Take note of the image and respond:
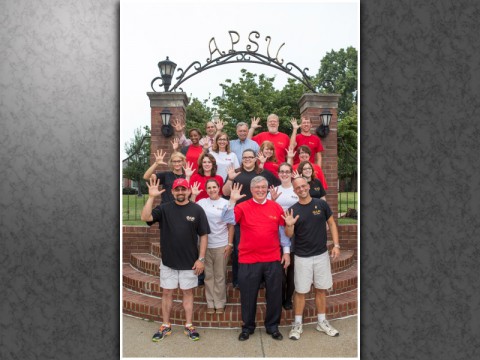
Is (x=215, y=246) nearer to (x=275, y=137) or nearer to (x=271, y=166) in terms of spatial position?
(x=271, y=166)

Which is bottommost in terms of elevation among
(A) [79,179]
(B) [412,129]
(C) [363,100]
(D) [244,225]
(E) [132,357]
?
(E) [132,357]

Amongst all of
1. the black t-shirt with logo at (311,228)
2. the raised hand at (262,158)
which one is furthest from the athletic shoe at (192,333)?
the raised hand at (262,158)

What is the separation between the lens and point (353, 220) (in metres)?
2.49

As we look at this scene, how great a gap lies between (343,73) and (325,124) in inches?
18.0

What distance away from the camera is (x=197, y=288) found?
269cm

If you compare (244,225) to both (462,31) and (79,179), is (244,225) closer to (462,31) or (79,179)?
(79,179)

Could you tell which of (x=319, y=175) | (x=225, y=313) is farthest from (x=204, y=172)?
(x=225, y=313)

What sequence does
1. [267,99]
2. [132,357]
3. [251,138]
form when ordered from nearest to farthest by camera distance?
[132,357]
[267,99]
[251,138]

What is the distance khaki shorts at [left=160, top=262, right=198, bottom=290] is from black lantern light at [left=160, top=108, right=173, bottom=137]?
3.32ft

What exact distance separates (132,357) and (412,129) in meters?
2.38

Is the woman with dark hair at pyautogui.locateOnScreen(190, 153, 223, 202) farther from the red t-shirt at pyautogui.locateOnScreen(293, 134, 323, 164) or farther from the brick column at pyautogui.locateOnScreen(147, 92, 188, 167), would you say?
the red t-shirt at pyautogui.locateOnScreen(293, 134, 323, 164)

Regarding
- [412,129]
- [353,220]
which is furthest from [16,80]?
[412,129]

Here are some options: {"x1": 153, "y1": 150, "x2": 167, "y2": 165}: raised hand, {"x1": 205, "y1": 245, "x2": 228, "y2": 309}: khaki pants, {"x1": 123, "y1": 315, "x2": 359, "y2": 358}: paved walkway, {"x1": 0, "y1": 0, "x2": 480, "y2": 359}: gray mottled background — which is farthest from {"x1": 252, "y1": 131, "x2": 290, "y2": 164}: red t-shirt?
{"x1": 123, "y1": 315, "x2": 359, "y2": 358}: paved walkway

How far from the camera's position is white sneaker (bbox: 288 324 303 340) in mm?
2426
